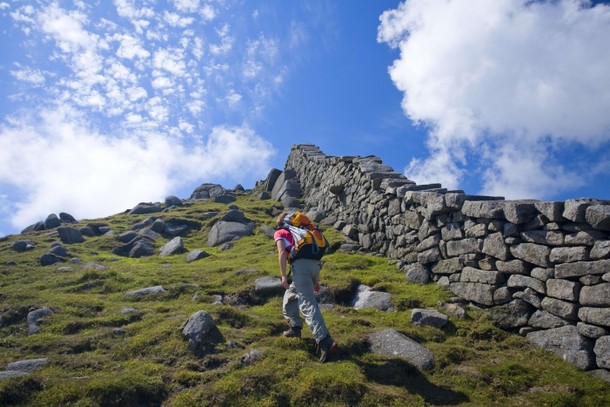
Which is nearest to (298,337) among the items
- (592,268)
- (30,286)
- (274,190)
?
(592,268)

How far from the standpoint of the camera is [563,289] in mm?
9531

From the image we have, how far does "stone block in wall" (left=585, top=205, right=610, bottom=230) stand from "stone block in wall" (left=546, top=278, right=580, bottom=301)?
124 cm

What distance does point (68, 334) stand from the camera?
35.0 feet

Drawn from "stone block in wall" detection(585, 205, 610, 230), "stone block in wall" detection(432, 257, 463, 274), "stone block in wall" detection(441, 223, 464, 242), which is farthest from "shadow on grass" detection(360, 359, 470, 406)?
"stone block in wall" detection(441, 223, 464, 242)

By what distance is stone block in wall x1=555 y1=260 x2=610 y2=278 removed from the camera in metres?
8.93

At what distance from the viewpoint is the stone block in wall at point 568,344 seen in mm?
8711

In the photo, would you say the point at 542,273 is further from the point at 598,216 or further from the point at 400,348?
the point at 400,348

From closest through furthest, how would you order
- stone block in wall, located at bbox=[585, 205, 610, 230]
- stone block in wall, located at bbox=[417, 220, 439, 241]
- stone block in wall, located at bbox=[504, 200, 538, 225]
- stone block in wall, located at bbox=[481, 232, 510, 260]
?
stone block in wall, located at bbox=[585, 205, 610, 230] → stone block in wall, located at bbox=[504, 200, 538, 225] → stone block in wall, located at bbox=[481, 232, 510, 260] → stone block in wall, located at bbox=[417, 220, 439, 241]

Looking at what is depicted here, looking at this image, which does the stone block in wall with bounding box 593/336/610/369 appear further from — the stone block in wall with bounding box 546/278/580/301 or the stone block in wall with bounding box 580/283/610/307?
the stone block in wall with bounding box 546/278/580/301

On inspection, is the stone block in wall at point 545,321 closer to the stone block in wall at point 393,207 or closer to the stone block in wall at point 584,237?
the stone block in wall at point 584,237

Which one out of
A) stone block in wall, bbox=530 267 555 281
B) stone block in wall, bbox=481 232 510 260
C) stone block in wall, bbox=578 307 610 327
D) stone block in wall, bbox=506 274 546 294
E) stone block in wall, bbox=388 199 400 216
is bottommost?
stone block in wall, bbox=578 307 610 327

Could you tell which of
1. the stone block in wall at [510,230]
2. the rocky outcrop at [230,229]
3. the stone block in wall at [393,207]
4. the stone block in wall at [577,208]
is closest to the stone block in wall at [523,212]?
the stone block in wall at [510,230]

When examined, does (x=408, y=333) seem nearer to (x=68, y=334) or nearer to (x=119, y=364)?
(x=119, y=364)

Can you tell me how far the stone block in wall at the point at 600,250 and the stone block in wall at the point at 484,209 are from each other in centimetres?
241
